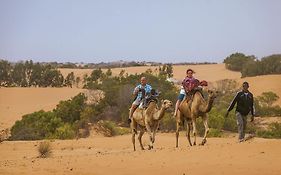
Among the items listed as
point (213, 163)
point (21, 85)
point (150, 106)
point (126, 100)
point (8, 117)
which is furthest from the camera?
point (21, 85)

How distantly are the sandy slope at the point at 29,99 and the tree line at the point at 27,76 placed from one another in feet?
13.8

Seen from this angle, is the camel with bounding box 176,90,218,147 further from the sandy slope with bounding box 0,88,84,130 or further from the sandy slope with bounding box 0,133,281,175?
the sandy slope with bounding box 0,88,84,130

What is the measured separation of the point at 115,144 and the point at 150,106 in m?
7.11

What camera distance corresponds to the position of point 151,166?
13.5 m

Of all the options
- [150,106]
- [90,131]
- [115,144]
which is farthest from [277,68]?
[150,106]

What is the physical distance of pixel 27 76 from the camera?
2623 inches

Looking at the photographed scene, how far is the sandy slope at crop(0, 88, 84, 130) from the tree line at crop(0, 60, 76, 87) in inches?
165

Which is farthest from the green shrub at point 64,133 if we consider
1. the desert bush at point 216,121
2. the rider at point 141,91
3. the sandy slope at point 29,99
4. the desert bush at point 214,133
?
the sandy slope at point 29,99

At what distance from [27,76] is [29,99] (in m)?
10.5

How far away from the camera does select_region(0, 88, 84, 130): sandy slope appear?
165ft

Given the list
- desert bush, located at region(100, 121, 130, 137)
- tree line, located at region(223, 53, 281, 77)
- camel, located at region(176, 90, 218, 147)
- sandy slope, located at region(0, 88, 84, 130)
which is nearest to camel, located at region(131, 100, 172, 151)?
camel, located at region(176, 90, 218, 147)

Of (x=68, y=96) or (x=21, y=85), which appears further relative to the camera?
(x=21, y=85)

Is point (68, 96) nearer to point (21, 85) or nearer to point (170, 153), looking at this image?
point (21, 85)

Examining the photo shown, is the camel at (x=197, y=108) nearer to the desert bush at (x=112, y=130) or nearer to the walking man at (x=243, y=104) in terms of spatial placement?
the walking man at (x=243, y=104)
